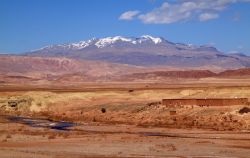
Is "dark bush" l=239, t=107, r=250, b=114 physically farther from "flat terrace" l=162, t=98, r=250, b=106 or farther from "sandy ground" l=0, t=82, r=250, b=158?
"flat terrace" l=162, t=98, r=250, b=106

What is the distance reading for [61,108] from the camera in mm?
80562

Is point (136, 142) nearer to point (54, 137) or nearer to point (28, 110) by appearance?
point (54, 137)

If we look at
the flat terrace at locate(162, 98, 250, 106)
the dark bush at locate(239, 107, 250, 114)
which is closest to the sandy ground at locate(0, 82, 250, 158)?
the dark bush at locate(239, 107, 250, 114)

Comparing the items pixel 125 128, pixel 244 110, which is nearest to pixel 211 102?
pixel 244 110

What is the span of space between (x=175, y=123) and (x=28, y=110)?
31.1 meters

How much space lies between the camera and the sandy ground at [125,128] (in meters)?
36.0

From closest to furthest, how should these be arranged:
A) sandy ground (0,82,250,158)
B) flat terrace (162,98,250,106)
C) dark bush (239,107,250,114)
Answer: sandy ground (0,82,250,158) < dark bush (239,107,250,114) < flat terrace (162,98,250,106)

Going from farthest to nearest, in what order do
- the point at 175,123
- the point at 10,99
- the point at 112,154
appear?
the point at 10,99
the point at 175,123
the point at 112,154

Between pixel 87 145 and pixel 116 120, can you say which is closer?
pixel 87 145

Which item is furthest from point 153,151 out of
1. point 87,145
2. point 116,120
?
point 116,120

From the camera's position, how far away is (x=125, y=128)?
54.3 metres

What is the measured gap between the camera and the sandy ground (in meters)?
36.0

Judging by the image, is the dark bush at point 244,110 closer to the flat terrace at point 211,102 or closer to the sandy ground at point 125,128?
→ the sandy ground at point 125,128

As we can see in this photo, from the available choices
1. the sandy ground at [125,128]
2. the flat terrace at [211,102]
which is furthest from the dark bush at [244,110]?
the flat terrace at [211,102]
